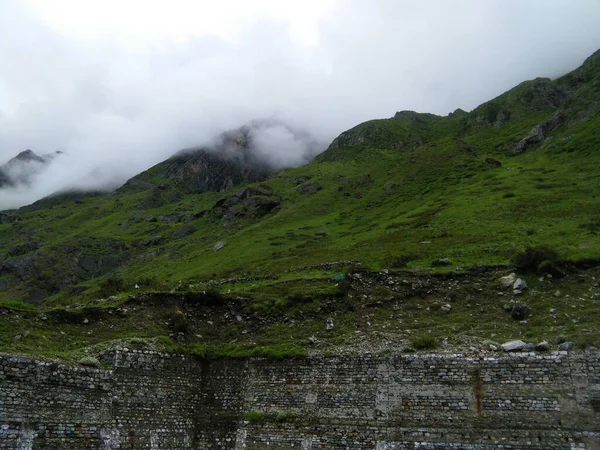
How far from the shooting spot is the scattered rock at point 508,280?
97.0 ft

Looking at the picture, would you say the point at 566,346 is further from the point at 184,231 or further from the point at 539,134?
the point at 184,231

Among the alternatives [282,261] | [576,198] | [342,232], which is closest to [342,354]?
[282,261]

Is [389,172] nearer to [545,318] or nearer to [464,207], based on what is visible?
[464,207]

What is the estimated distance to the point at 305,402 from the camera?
23547 mm

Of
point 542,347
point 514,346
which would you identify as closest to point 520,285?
point 514,346

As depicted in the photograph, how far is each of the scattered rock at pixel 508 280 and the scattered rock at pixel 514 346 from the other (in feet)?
27.2

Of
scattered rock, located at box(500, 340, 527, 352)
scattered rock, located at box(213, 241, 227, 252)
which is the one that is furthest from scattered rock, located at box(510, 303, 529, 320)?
scattered rock, located at box(213, 241, 227, 252)

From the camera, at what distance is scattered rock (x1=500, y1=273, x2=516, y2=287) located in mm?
29552

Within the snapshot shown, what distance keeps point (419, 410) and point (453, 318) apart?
7743 millimetres

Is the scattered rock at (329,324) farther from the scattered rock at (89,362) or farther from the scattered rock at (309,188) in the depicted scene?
the scattered rock at (309,188)

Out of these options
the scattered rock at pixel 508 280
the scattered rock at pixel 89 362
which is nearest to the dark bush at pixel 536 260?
the scattered rock at pixel 508 280

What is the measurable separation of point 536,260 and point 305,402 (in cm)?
1800

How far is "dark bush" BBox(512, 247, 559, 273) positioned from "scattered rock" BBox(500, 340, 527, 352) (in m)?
9.57

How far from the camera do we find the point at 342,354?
24203 mm
